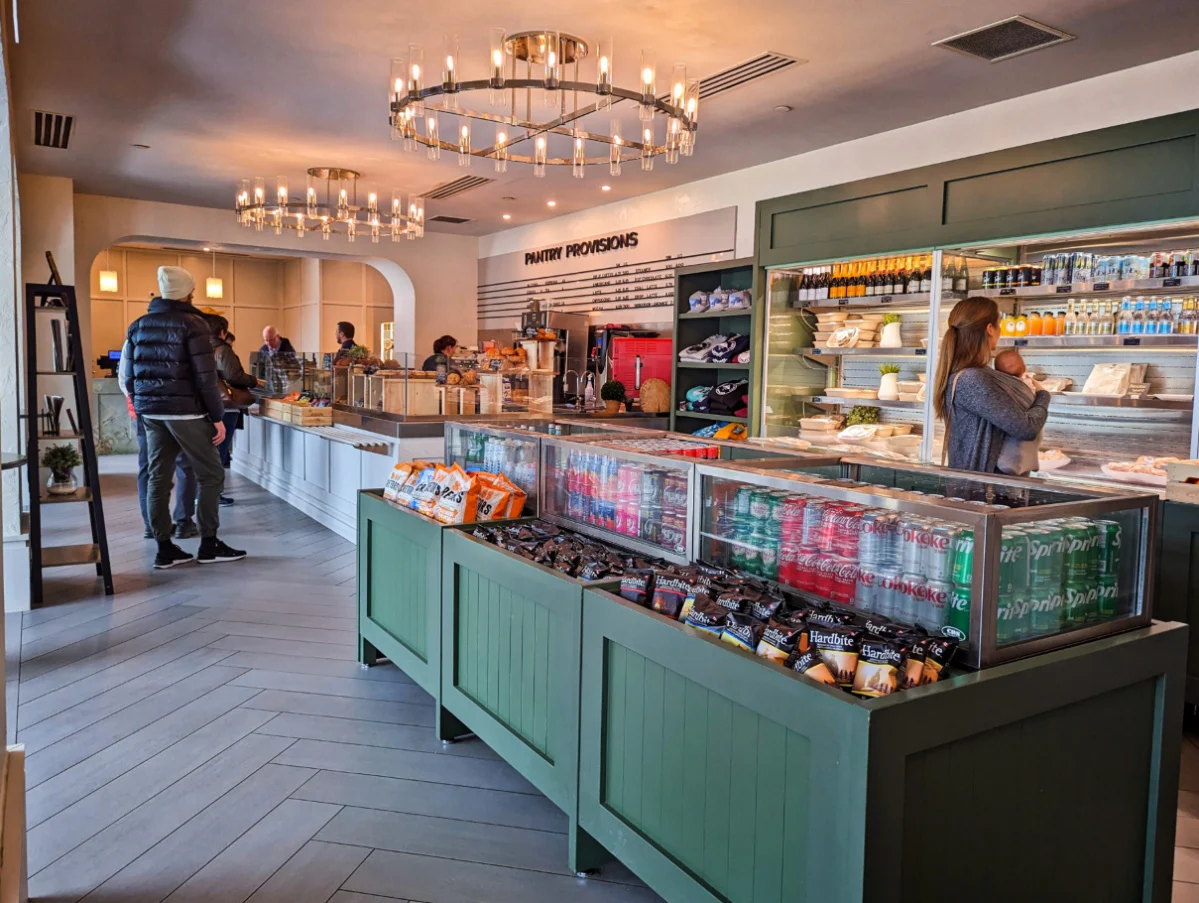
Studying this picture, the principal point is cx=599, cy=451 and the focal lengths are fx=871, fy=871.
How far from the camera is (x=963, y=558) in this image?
1844mm

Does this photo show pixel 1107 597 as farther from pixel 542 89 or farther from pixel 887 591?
pixel 542 89

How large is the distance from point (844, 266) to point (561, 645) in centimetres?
426

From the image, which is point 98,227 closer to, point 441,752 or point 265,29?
point 265,29

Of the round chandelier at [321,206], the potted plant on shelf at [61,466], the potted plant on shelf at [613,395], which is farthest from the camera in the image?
the potted plant on shelf at [613,395]

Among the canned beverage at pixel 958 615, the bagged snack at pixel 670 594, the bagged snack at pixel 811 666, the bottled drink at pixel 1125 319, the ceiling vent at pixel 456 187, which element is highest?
the ceiling vent at pixel 456 187

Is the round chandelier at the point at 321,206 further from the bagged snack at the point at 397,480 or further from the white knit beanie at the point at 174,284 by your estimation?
the bagged snack at the point at 397,480

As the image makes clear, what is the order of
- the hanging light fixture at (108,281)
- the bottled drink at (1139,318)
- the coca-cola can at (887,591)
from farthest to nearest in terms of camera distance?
the hanging light fixture at (108,281) → the bottled drink at (1139,318) → the coca-cola can at (887,591)

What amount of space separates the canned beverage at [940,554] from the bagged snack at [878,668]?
0.80 feet

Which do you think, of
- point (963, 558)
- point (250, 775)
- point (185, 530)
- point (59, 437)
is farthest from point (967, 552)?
point (185, 530)

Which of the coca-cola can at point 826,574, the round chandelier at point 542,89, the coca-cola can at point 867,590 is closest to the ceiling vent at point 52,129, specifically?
the round chandelier at point 542,89

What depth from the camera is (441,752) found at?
→ 9.98ft

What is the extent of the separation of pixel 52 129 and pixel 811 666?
22.6 ft

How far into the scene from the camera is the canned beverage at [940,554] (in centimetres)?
188

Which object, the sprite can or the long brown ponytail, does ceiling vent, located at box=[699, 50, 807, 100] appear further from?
the sprite can
